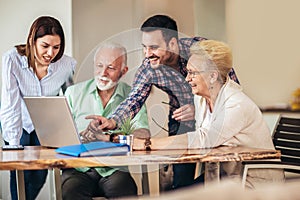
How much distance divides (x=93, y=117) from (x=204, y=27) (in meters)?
1.30

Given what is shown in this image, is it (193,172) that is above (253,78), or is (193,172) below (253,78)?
below

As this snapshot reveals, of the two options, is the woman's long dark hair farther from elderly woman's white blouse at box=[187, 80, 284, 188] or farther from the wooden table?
the wooden table

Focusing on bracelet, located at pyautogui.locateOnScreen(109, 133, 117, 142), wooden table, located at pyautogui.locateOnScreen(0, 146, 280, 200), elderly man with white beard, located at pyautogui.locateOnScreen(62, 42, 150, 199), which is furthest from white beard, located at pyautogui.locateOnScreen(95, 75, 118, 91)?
wooden table, located at pyautogui.locateOnScreen(0, 146, 280, 200)

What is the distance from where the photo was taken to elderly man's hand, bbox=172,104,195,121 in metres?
3.38

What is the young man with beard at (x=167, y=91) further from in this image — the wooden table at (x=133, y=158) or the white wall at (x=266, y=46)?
the white wall at (x=266, y=46)

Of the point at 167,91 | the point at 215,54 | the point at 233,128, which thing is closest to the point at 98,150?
the point at 233,128

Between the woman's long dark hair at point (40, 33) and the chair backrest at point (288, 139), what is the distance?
154 cm

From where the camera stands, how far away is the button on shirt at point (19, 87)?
3.94 m

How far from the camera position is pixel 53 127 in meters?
2.98

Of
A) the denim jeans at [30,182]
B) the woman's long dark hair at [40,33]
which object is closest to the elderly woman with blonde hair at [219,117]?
the woman's long dark hair at [40,33]

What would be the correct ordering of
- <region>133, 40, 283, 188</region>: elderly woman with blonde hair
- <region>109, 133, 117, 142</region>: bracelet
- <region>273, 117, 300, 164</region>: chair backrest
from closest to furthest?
1. <region>133, 40, 283, 188</region>: elderly woman with blonde hair
2. <region>109, 133, 117, 142</region>: bracelet
3. <region>273, 117, 300, 164</region>: chair backrest

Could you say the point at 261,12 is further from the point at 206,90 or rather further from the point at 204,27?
the point at 206,90

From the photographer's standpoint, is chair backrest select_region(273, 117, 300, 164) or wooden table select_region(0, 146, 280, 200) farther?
chair backrest select_region(273, 117, 300, 164)

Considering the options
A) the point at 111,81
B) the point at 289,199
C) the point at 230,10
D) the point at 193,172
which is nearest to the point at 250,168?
the point at 193,172
